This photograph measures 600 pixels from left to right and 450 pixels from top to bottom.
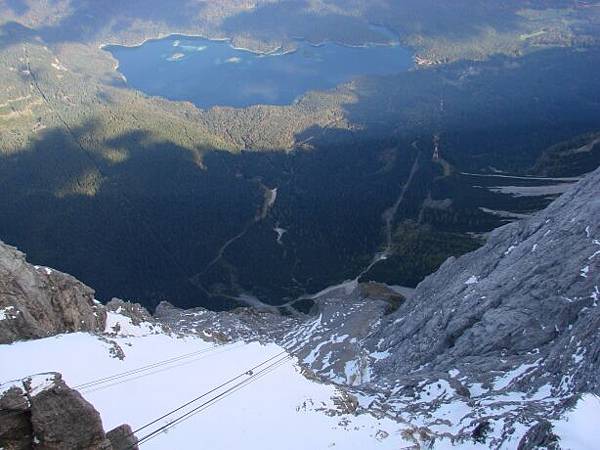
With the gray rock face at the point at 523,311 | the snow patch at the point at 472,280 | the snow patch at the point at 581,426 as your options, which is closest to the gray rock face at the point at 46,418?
the snow patch at the point at 581,426

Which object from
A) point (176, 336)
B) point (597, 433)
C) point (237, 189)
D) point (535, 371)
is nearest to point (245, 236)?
point (237, 189)

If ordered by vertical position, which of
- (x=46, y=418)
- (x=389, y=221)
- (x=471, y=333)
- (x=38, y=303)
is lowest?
(x=389, y=221)

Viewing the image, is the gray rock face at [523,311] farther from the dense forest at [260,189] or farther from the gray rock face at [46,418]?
the dense forest at [260,189]

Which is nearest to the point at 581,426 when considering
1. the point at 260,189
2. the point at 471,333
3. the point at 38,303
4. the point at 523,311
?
the point at 523,311

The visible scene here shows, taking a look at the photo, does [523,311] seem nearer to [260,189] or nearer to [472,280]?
[472,280]

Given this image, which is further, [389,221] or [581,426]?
[389,221]

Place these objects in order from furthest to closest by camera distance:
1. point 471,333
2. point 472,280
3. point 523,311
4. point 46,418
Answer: point 472,280 < point 471,333 < point 523,311 < point 46,418

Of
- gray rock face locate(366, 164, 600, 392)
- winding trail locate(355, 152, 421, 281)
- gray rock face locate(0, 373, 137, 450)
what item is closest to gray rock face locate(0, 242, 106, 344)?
gray rock face locate(0, 373, 137, 450)
